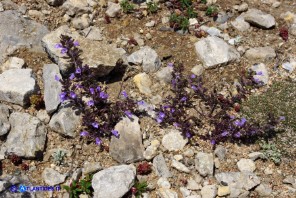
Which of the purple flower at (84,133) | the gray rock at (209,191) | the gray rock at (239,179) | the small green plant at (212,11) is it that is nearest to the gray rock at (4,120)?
the purple flower at (84,133)

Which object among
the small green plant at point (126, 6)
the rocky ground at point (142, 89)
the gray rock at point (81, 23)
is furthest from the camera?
the small green plant at point (126, 6)

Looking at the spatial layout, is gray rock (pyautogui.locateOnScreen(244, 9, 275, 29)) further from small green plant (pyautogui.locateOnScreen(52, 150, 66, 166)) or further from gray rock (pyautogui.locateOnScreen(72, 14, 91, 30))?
small green plant (pyautogui.locateOnScreen(52, 150, 66, 166))

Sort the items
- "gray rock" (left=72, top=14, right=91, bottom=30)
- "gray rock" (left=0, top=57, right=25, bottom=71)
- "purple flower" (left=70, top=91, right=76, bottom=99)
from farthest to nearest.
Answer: "gray rock" (left=72, top=14, right=91, bottom=30) → "gray rock" (left=0, top=57, right=25, bottom=71) → "purple flower" (left=70, top=91, right=76, bottom=99)

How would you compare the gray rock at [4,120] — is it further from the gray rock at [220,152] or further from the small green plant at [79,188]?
the gray rock at [220,152]

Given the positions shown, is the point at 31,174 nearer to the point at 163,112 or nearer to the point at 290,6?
the point at 163,112

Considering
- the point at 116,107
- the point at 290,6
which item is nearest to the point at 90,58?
the point at 116,107

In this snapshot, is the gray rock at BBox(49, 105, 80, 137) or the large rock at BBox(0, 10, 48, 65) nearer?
the gray rock at BBox(49, 105, 80, 137)

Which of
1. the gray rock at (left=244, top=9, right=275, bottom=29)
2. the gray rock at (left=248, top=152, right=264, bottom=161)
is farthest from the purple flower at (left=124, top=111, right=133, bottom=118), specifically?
the gray rock at (left=244, top=9, right=275, bottom=29)
